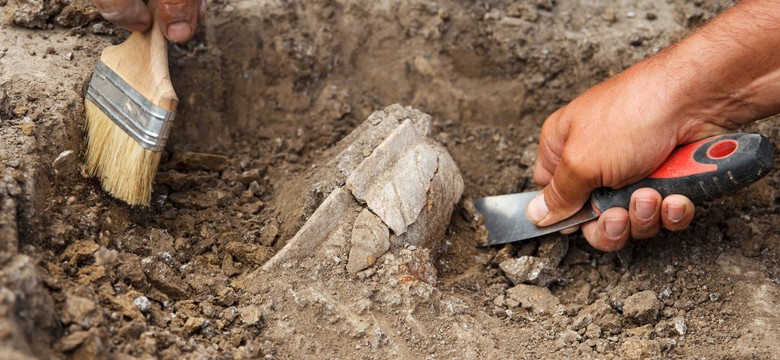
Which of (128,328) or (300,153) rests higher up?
(128,328)

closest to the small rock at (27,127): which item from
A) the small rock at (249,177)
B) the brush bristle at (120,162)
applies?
the brush bristle at (120,162)

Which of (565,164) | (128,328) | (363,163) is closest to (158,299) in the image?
(128,328)

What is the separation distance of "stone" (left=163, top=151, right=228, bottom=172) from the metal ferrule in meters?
0.43

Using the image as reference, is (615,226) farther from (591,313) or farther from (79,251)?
(79,251)

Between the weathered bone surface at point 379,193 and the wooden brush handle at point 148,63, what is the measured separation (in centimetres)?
65

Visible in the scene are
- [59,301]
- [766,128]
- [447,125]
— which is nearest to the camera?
[59,301]

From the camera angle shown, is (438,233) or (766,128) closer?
(438,233)

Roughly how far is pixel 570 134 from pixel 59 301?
1841 millimetres

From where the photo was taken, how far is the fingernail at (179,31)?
8.71 ft

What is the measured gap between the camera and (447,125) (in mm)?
3613

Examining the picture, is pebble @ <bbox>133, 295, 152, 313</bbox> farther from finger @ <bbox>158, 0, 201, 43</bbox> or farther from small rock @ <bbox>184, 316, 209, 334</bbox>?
finger @ <bbox>158, 0, 201, 43</bbox>

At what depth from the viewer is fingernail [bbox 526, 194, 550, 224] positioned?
2.89m

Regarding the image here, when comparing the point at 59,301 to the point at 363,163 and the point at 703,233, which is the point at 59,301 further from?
the point at 703,233

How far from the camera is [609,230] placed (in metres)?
2.71
